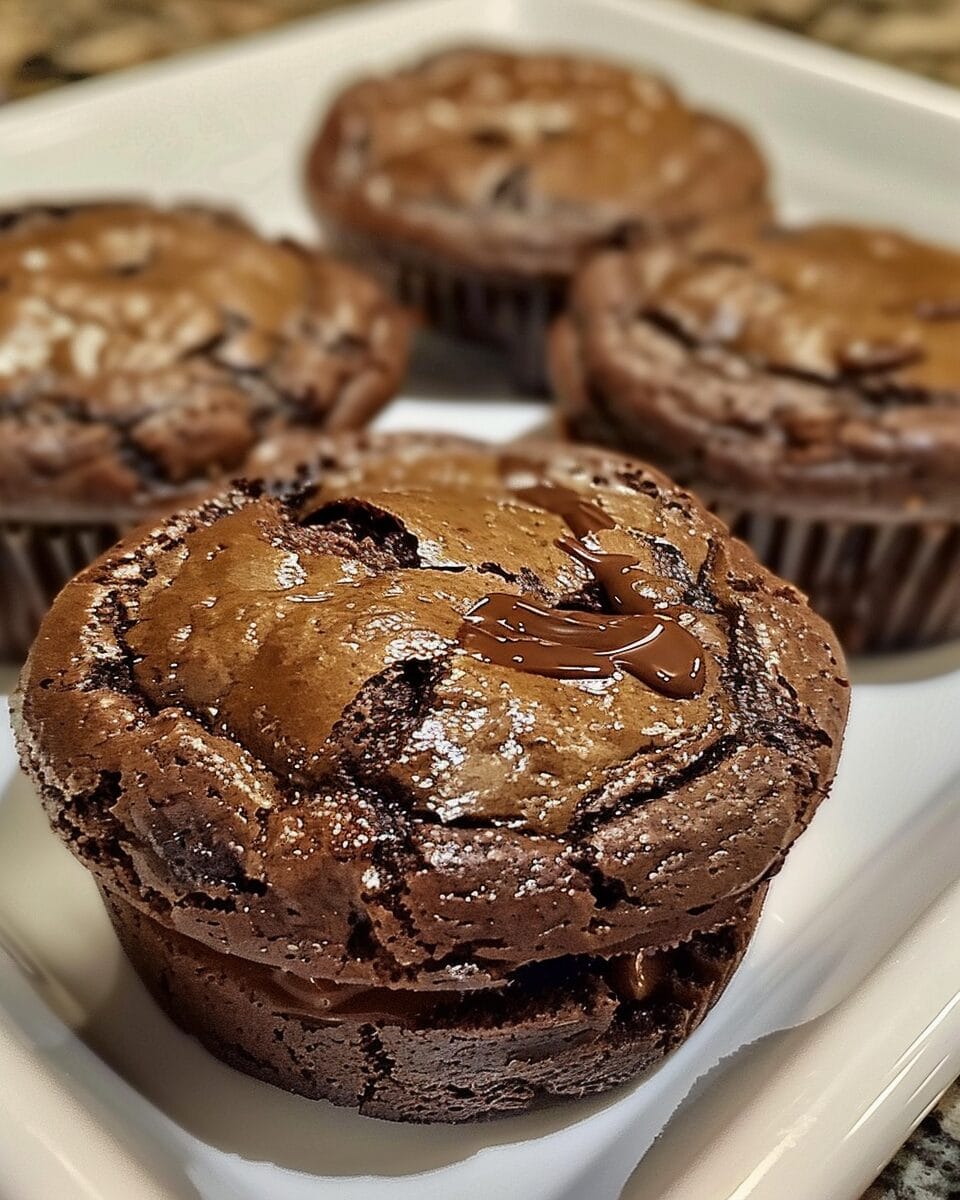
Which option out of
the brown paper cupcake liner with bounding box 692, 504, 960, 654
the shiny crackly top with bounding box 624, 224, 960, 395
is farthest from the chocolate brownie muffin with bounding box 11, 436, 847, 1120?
the shiny crackly top with bounding box 624, 224, 960, 395

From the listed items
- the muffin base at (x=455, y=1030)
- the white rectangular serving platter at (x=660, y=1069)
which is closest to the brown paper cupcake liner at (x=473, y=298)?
the white rectangular serving platter at (x=660, y=1069)

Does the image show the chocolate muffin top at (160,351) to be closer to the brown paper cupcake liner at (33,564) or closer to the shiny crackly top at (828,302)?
the brown paper cupcake liner at (33,564)

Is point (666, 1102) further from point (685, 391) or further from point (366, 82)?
point (366, 82)

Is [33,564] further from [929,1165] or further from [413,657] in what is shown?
[929,1165]

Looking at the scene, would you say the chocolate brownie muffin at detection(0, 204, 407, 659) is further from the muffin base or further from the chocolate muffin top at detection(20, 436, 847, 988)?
the muffin base

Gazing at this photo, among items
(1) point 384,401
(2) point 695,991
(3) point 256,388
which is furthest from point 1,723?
(2) point 695,991

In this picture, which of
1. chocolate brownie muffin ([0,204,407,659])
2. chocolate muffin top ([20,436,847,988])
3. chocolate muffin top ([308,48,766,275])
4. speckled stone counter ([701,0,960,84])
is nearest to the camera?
chocolate muffin top ([20,436,847,988])

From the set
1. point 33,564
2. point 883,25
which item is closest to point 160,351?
point 33,564
